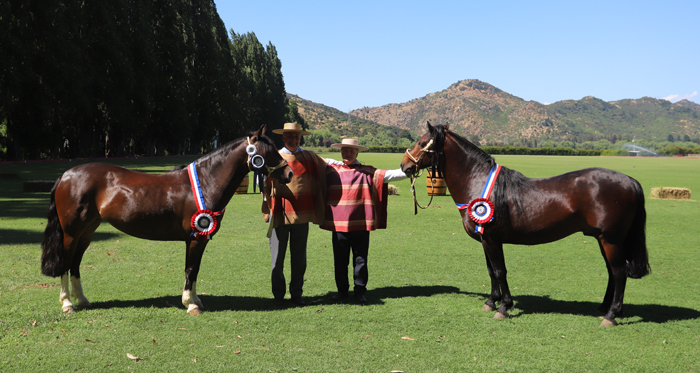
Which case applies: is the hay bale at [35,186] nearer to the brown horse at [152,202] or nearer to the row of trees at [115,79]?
the row of trees at [115,79]

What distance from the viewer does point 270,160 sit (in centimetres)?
543

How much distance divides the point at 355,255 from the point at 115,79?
34098 mm

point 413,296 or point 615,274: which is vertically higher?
→ point 615,274

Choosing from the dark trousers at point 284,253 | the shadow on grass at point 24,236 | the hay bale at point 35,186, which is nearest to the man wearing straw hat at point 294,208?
the dark trousers at point 284,253

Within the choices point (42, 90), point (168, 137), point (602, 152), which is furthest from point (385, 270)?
point (602, 152)

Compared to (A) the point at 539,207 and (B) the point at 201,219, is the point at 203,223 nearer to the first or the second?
(B) the point at 201,219

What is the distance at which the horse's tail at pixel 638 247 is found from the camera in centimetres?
548

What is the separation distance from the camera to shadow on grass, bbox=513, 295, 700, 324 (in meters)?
5.62

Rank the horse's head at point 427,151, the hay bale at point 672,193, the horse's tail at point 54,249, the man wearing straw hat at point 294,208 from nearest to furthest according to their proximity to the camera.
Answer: the horse's tail at point 54,249 < the horse's head at point 427,151 < the man wearing straw hat at point 294,208 < the hay bale at point 672,193

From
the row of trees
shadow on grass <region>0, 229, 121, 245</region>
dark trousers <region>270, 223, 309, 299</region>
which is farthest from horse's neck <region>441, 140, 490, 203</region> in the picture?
the row of trees

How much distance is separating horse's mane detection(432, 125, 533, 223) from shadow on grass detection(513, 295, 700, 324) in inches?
50.7

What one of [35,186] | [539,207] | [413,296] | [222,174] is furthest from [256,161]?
[35,186]

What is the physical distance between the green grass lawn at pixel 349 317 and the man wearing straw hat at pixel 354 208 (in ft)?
1.36

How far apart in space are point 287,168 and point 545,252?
6.32 meters
